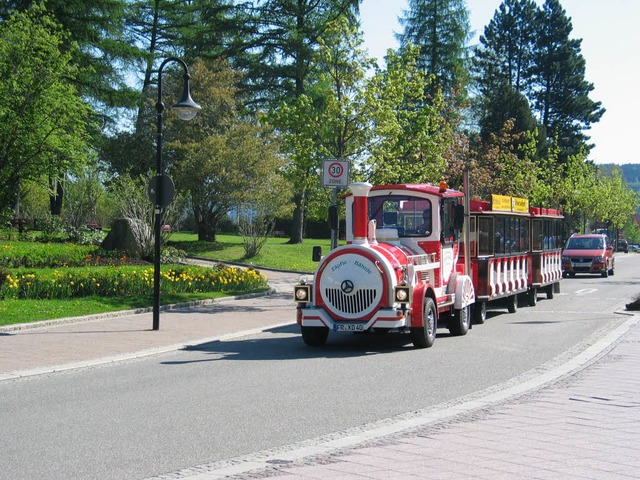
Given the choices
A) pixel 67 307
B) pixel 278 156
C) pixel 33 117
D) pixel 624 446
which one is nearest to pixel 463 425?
pixel 624 446

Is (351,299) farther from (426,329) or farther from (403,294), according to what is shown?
(426,329)

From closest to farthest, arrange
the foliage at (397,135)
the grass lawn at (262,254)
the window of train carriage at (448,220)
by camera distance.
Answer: the window of train carriage at (448,220), the foliage at (397,135), the grass lawn at (262,254)

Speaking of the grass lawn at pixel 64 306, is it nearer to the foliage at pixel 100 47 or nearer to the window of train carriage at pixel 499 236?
the window of train carriage at pixel 499 236

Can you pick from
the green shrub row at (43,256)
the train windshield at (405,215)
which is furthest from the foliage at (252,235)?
the train windshield at (405,215)

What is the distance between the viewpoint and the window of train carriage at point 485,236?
56.4ft

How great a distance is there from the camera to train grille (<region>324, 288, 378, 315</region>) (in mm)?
12656

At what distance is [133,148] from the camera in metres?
39.7

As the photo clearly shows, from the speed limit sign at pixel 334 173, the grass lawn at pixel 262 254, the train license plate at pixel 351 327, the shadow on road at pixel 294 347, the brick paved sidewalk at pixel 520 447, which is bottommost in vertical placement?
the shadow on road at pixel 294 347

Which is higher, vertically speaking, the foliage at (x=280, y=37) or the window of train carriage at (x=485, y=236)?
the foliage at (x=280, y=37)

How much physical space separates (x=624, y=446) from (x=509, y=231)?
12.8 m

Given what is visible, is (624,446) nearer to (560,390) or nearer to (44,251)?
(560,390)

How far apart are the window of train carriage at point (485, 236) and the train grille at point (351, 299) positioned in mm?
5131

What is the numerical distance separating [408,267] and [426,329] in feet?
3.48

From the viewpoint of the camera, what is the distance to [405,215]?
47.8 ft
